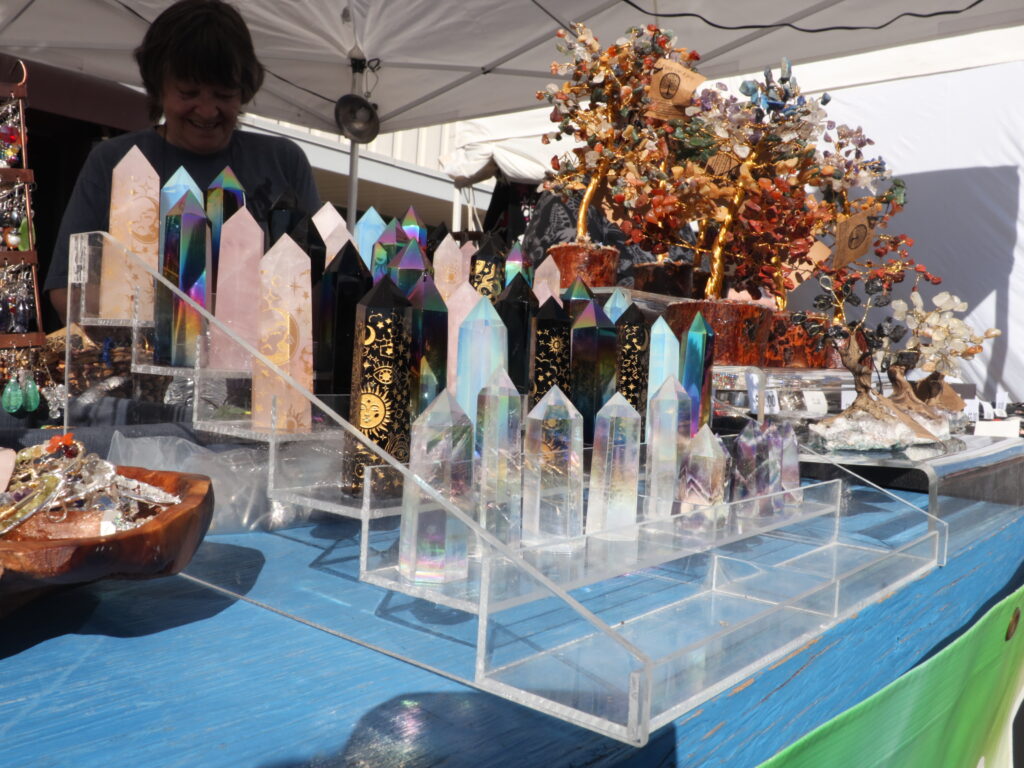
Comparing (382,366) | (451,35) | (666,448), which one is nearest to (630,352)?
(666,448)

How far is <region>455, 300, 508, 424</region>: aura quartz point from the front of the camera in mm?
843

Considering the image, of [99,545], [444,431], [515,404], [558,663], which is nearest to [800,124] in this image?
[515,404]

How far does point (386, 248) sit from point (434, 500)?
47 centimetres

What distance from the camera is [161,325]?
833 millimetres

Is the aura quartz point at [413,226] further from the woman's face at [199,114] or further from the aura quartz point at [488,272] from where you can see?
the woman's face at [199,114]

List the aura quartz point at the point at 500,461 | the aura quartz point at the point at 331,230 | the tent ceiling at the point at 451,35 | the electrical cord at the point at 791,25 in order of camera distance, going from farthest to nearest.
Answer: the tent ceiling at the point at 451,35 → the electrical cord at the point at 791,25 → the aura quartz point at the point at 331,230 → the aura quartz point at the point at 500,461

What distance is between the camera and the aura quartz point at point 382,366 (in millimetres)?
765

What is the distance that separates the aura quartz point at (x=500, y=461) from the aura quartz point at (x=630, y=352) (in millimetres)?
292

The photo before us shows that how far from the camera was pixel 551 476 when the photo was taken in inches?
30.3

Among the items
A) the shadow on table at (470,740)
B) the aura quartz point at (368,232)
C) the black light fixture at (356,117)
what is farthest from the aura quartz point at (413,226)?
the black light fixture at (356,117)

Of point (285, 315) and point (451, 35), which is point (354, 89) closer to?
point (451, 35)

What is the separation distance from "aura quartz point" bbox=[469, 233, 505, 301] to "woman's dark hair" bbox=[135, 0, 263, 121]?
2.23 feet

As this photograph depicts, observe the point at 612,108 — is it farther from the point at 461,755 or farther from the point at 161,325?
the point at 461,755

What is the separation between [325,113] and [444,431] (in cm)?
376
